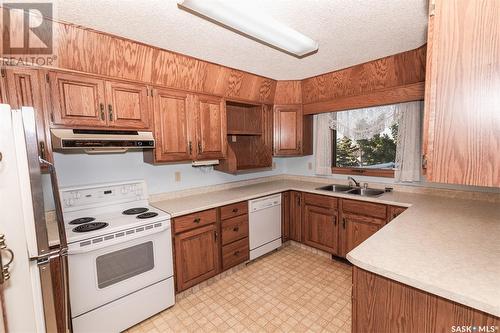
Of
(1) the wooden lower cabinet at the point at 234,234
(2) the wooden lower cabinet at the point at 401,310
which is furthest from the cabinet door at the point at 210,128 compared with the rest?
(2) the wooden lower cabinet at the point at 401,310

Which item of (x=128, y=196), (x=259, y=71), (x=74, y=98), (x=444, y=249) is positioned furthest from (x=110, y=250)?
(x=259, y=71)

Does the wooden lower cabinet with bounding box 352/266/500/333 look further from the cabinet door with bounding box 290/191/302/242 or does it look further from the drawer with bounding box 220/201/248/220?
the cabinet door with bounding box 290/191/302/242

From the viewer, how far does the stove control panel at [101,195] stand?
2002 millimetres

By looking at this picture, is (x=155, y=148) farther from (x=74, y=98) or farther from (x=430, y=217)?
(x=430, y=217)

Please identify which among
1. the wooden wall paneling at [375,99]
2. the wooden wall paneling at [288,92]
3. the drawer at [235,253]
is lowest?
the drawer at [235,253]

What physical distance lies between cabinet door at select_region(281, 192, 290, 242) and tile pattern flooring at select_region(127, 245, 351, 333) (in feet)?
1.52

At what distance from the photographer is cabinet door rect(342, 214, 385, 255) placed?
8.29ft

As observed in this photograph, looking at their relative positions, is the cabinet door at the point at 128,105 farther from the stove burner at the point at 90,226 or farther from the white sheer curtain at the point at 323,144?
the white sheer curtain at the point at 323,144

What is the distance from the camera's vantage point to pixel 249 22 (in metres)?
1.58

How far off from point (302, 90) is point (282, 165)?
1.30 meters

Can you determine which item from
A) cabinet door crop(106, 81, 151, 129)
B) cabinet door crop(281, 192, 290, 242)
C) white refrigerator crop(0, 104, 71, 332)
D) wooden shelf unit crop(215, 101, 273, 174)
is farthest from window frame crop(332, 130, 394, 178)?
white refrigerator crop(0, 104, 71, 332)

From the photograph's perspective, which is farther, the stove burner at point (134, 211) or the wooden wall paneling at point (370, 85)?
the wooden wall paneling at point (370, 85)

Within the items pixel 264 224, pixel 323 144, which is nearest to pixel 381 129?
pixel 323 144

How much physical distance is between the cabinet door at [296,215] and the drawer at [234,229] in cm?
82
